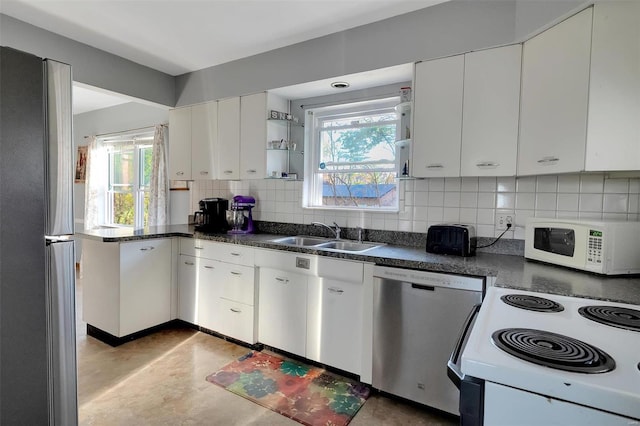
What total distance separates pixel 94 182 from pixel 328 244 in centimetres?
414

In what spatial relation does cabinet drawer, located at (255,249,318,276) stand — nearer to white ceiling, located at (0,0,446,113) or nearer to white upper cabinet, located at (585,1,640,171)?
white ceiling, located at (0,0,446,113)

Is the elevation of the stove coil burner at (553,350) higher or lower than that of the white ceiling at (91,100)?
lower

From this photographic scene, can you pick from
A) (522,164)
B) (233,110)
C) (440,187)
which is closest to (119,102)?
(233,110)

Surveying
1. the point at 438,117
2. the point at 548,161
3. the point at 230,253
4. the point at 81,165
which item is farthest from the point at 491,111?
the point at 81,165

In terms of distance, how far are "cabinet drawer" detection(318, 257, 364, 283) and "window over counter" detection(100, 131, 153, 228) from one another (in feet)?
10.3

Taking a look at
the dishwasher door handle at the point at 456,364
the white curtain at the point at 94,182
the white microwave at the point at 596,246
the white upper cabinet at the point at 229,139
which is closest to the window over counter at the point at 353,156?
the white upper cabinet at the point at 229,139

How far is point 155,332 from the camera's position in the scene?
9.86 feet

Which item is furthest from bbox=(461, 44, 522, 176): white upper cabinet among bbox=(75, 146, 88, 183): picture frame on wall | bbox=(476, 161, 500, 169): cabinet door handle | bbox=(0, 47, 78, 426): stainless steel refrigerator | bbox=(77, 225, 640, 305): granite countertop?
bbox=(75, 146, 88, 183): picture frame on wall

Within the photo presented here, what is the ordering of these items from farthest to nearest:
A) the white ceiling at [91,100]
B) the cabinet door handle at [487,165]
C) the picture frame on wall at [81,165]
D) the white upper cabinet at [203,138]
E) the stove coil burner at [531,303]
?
1. the picture frame on wall at [81,165]
2. the white ceiling at [91,100]
3. the white upper cabinet at [203,138]
4. the cabinet door handle at [487,165]
5. the stove coil burner at [531,303]

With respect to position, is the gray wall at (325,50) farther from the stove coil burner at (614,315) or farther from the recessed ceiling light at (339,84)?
the stove coil burner at (614,315)

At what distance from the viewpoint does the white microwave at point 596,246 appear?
5.24 feet

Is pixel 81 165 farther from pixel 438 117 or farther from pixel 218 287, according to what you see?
pixel 438 117

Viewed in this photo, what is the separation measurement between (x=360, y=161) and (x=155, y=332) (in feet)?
7.77

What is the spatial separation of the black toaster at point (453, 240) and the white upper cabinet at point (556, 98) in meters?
0.47
